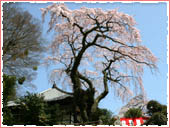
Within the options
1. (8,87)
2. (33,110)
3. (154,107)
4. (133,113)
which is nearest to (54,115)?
(33,110)

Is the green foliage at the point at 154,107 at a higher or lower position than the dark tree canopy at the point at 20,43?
lower

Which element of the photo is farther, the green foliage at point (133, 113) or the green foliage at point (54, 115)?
the green foliage at point (133, 113)

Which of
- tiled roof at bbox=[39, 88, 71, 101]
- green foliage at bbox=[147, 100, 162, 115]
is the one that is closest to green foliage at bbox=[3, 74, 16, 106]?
tiled roof at bbox=[39, 88, 71, 101]

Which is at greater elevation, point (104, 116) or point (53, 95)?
point (53, 95)

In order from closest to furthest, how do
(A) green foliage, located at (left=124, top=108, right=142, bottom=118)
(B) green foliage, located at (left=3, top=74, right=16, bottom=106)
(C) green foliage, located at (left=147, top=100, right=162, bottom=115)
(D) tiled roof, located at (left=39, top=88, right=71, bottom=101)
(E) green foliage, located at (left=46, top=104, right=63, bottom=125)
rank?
1. (B) green foliage, located at (left=3, top=74, right=16, bottom=106)
2. (E) green foliage, located at (left=46, top=104, right=63, bottom=125)
3. (C) green foliage, located at (left=147, top=100, right=162, bottom=115)
4. (A) green foliage, located at (left=124, top=108, right=142, bottom=118)
5. (D) tiled roof, located at (left=39, top=88, right=71, bottom=101)

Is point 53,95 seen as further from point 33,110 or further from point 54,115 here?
point 33,110

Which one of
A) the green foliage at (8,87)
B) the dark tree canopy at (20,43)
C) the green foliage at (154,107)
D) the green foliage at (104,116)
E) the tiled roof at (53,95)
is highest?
the dark tree canopy at (20,43)

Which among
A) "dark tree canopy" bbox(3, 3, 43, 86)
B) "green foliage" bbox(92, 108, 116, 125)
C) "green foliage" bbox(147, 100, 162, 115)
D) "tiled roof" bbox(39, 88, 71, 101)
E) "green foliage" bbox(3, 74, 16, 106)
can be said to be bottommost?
"green foliage" bbox(92, 108, 116, 125)

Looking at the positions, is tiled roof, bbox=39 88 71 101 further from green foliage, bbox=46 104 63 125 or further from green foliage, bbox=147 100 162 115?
green foliage, bbox=147 100 162 115

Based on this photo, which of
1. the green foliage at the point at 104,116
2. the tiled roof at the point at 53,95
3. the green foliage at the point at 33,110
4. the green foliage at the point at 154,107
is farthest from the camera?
the tiled roof at the point at 53,95

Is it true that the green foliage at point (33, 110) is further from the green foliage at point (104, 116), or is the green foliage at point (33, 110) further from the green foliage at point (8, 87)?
the green foliage at point (104, 116)

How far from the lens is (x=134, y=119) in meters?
6.93

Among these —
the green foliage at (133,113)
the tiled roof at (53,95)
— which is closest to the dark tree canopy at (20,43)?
the tiled roof at (53,95)

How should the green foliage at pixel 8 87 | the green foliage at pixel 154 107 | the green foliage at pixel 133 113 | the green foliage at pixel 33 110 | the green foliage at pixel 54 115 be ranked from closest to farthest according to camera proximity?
the green foliage at pixel 8 87 < the green foliage at pixel 33 110 < the green foliage at pixel 54 115 < the green foliage at pixel 154 107 < the green foliage at pixel 133 113
